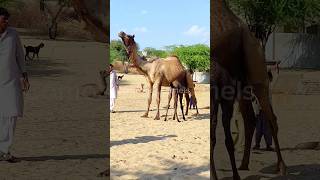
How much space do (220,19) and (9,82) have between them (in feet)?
6.70

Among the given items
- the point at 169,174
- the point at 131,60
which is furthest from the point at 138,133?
the point at 169,174

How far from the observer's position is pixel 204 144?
9.07 meters

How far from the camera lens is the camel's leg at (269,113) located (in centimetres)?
434

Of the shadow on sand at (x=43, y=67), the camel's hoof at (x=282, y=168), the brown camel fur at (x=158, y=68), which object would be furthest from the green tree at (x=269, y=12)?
the brown camel fur at (x=158, y=68)

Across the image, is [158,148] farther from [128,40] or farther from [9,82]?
[9,82]

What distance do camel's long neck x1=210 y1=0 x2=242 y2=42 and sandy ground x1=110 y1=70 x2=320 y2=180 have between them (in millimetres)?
685

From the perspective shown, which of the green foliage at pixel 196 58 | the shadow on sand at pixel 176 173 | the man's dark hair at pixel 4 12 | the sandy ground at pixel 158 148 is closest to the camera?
the man's dark hair at pixel 4 12

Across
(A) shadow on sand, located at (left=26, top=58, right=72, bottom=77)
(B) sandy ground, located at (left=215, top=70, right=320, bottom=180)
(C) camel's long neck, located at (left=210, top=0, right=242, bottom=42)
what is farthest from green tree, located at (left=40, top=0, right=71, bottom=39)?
(B) sandy ground, located at (left=215, top=70, right=320, bottom=180)

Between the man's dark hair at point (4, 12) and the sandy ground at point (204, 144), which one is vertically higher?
the man's dark hair at point (4, 12)

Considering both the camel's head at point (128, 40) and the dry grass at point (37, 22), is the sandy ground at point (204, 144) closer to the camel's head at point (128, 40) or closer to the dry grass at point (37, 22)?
the dry grass at point (37, 22)

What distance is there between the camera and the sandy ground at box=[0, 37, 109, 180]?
4152 millimetres

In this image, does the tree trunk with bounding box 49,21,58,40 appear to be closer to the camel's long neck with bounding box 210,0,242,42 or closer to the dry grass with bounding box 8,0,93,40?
the dry grass with bounding box 8,0,93,40

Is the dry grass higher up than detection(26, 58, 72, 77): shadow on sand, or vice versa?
the dry grass

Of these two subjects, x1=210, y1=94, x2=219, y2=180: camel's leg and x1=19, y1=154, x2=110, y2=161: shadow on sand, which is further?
x1=210, y1=94, x2=219, y2=180: camel's leg
